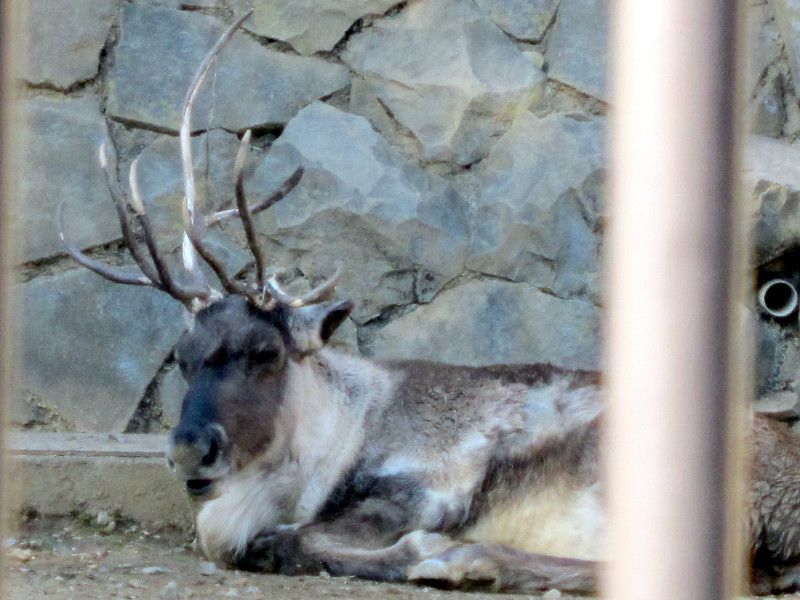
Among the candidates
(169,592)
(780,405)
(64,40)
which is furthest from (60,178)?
(780,405)

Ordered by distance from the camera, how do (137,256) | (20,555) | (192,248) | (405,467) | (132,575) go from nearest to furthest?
(132,575) → (20,555) → (137,256) → (405,467) → (192,248)

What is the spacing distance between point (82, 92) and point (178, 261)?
2.50 ft

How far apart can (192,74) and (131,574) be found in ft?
7.38

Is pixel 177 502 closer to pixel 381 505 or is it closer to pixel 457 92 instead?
pixel 381 505

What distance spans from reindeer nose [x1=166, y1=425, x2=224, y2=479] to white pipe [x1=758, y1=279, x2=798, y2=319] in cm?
233

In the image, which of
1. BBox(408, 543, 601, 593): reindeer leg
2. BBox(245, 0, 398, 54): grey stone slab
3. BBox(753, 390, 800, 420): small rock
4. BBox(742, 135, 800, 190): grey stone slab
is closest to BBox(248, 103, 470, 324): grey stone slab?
BBox(245, 0, 398, 54): grey stone slab

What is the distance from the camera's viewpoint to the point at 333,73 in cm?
553

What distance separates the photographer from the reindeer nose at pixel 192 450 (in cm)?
396

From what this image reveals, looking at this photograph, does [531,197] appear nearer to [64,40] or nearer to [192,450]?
[64,40]

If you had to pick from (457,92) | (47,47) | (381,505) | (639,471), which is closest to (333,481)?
(381,505)

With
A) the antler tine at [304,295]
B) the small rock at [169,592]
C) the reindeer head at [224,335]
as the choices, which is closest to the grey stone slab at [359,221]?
the reindeer head at [224,335]

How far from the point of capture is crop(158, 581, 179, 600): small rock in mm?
3533

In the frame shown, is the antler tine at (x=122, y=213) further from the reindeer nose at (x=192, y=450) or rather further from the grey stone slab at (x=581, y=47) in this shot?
the grey stone slab at (x=581, y=47)

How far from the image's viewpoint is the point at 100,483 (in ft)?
15.0
